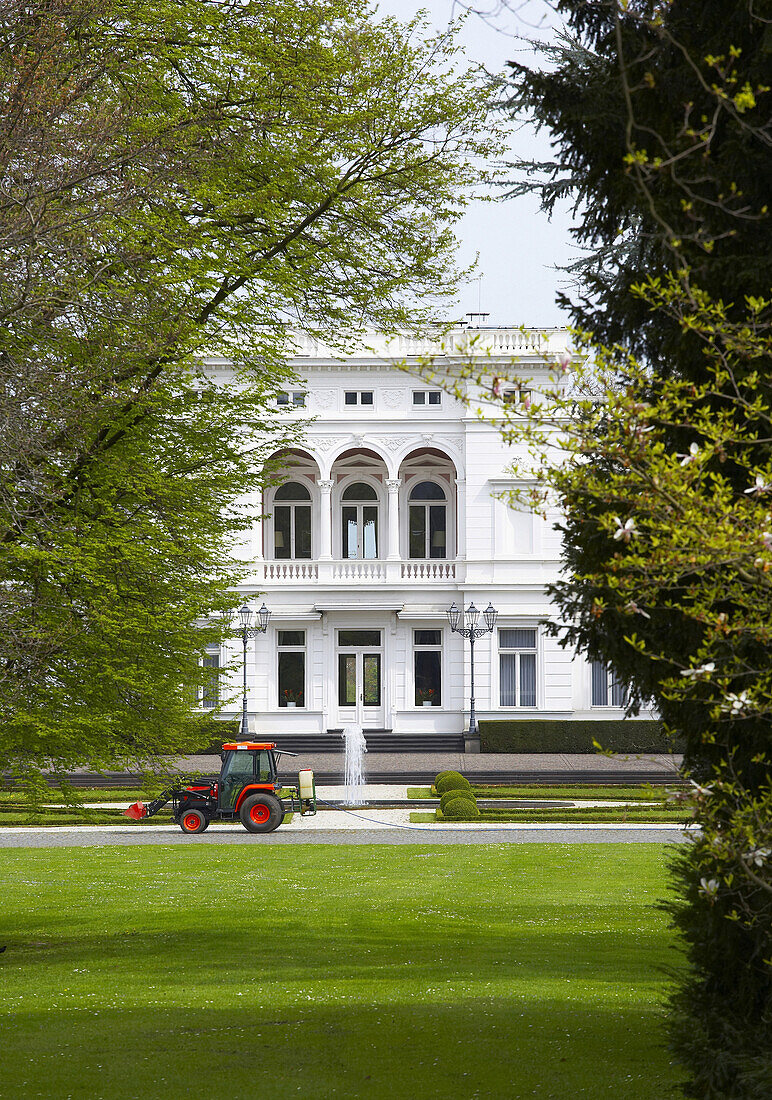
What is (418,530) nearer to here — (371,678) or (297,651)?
(371,678)

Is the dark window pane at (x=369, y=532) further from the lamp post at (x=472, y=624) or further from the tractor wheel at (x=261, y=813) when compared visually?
the tractor wheel at (x=261, y=813)

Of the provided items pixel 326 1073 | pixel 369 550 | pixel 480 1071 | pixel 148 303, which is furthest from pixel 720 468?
pixel 369 550

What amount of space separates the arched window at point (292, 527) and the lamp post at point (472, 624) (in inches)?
242

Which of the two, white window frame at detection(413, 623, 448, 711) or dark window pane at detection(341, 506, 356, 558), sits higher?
dark window pane at detection(341, 506, 356, 558)

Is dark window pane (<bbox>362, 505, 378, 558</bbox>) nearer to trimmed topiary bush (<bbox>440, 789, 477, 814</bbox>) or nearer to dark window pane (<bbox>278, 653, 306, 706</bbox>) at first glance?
dark window pane (<bbox>278, 653, 306, 706</bbox>)

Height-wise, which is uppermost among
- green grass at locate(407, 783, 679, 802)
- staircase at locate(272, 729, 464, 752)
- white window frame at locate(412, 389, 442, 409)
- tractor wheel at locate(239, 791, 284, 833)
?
white window frame at locate(412, 389, 442, 409)

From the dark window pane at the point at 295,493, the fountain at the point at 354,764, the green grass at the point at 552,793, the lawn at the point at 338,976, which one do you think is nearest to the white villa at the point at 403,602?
the dark window pane at the point at 295,493

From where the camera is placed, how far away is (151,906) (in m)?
14.3

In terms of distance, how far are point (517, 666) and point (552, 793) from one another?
9.93 metres

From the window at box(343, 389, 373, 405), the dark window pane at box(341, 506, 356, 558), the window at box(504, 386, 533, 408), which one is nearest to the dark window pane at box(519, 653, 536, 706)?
the dark window pane at box(341, 506, 356, 558)

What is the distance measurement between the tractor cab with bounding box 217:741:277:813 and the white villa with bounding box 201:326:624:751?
14.2 metres

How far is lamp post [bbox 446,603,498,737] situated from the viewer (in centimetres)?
3500

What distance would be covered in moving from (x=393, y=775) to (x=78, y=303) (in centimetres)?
2356

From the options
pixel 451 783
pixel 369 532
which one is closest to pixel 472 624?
pixel 369 532
